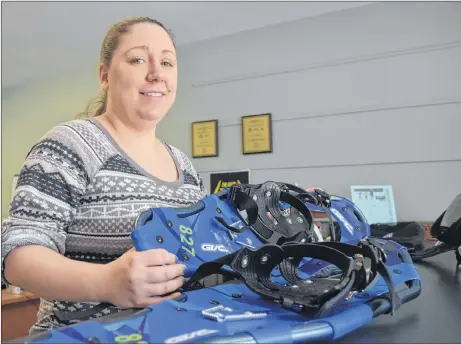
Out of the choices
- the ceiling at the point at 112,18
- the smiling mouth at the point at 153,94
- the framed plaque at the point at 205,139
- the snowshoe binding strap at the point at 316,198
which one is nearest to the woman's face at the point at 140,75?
the smiling mouth at the point at 153,94

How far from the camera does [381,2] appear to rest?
2.38m

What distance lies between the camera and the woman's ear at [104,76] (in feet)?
2.97

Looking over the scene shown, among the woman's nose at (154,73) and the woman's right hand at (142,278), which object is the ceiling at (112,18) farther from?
the woman's right hand at (142,278)

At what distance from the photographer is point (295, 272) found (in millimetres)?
598

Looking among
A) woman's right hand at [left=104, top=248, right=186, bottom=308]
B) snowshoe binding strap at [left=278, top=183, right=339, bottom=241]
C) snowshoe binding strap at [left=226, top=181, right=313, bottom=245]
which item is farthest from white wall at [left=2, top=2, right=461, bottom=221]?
woman's right hand at [left=104, top=248, right=186, bottom=308]

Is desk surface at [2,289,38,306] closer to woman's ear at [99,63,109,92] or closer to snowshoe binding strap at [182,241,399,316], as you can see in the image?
woman's ear at [99,63,109,92]

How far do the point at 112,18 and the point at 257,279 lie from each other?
252 cm

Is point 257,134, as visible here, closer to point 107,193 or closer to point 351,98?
point 351,98

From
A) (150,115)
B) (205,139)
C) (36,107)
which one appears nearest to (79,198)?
(150,115)

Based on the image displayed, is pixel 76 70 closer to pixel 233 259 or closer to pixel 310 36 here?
pixel 310 36

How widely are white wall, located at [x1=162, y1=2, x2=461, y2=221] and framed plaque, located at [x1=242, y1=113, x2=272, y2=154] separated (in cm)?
5

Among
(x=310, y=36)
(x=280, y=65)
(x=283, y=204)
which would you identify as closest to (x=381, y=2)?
(x=310, y=36)

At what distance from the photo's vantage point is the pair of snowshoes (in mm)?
387

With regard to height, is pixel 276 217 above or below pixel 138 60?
below
